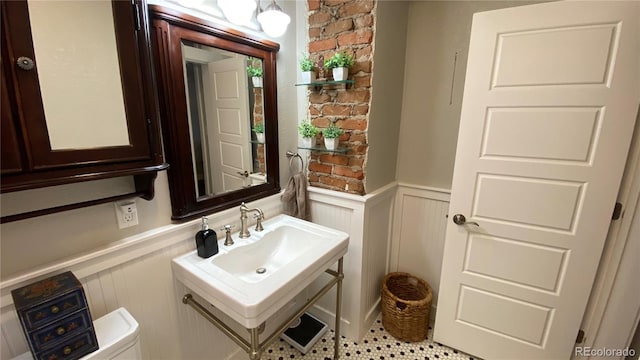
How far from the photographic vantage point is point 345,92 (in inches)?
63.4

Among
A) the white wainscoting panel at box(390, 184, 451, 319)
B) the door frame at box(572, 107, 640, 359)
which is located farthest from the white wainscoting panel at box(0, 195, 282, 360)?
the door frame at box(572, 107, 640, 359)

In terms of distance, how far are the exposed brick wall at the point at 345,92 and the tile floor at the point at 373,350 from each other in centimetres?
107

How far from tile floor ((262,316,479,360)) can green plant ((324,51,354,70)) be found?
5.93 feet

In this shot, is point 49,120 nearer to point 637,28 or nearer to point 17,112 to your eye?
point 17,112

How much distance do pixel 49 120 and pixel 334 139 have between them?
1217 mm

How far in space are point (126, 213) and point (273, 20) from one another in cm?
115

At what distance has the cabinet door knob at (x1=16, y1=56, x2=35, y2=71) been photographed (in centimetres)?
71

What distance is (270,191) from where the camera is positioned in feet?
5.67

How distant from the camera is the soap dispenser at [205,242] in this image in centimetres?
123

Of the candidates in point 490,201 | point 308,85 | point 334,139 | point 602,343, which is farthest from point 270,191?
point 602,343

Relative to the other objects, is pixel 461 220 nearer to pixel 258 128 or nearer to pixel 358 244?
pixel 358 244

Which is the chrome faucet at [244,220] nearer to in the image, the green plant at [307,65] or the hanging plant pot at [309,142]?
the hanging plant pot at [309,142]

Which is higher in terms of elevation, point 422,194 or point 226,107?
point 226,107

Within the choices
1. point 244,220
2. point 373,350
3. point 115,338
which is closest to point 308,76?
point 244,220
